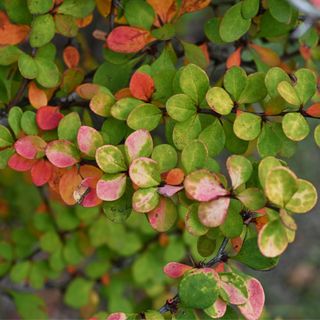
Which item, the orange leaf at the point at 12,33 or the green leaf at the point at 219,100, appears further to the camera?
the orange leaf at the point at 12,33

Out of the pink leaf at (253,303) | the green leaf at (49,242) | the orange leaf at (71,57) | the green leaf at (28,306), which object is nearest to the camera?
the pink leaf at (253,303)

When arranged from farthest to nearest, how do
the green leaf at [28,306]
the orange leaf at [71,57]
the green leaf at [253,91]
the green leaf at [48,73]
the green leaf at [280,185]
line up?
the green leaf at [28,306] < the orange leaf at [71,57] < the green leaf at [48,73] < the green leaf at [253,91] < the green leaf at [280,185]

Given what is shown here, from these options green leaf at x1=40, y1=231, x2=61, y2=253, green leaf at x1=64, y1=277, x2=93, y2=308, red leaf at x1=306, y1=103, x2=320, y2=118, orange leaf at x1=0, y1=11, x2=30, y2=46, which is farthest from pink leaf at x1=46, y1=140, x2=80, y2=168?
green leaf at x1=64, y1=277, x2=93, y2=308

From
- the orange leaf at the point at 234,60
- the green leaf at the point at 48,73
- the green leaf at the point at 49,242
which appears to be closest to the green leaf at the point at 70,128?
the green leaf at the point at 48,73

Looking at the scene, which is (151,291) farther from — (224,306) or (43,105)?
(224,306)

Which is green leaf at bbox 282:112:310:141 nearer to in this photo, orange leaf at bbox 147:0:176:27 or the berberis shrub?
the berberis shrub

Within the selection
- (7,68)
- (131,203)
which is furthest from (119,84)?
(131,203)

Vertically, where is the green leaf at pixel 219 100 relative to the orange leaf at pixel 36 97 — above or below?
above

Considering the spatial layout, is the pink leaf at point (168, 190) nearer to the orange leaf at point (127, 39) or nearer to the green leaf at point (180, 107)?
the green leaf at point (180, 107)
